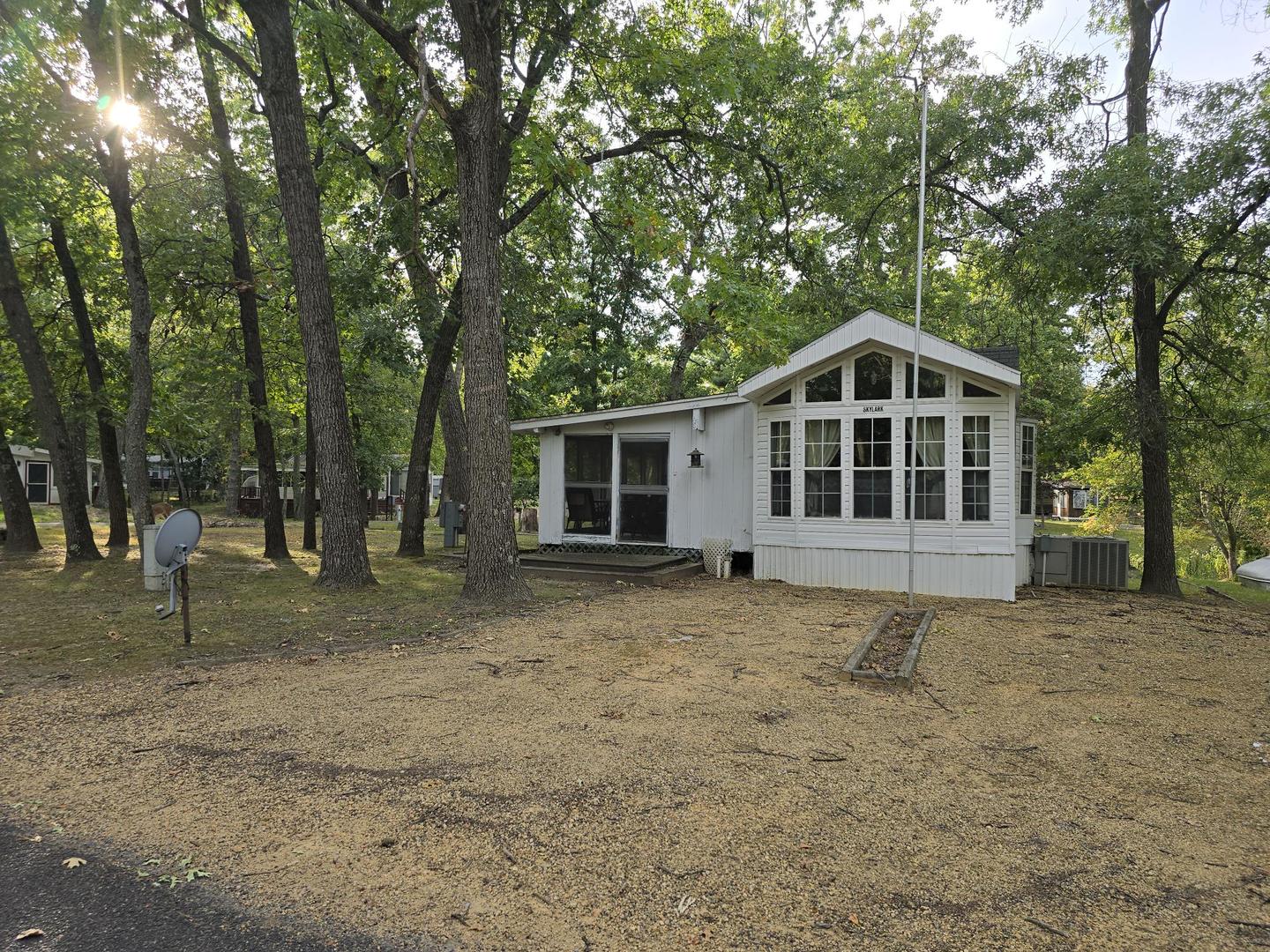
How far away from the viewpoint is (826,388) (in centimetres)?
1087

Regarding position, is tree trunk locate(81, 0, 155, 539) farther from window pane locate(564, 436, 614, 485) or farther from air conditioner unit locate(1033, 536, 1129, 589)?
air conditioner unit locate(1033, 536, 1129, 589)

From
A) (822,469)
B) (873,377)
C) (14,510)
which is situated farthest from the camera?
(14,510)

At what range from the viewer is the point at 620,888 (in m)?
2.47

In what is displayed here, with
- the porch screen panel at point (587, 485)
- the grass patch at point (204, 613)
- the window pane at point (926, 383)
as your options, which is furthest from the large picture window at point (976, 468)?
the porch screen panel at point (587, 485)

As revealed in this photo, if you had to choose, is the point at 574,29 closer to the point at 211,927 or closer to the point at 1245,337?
the point at 211,927

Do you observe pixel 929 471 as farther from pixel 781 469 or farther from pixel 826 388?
pixel 781 469

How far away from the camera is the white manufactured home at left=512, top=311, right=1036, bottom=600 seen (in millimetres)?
9875

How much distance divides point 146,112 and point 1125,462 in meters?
20.2

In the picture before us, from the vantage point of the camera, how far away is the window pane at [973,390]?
9.91 m

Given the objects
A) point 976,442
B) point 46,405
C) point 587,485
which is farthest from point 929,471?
point 46,405

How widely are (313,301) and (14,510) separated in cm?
852

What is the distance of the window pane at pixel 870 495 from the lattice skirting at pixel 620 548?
318cm

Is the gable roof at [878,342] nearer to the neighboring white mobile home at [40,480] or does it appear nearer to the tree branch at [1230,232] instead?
the tree branch at [1230,232]

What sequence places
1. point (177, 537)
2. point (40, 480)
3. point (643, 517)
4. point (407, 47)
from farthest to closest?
1. point (40, 480)
2. point (643, 517)
3. point (407, 47)
4. point (177, 537)
